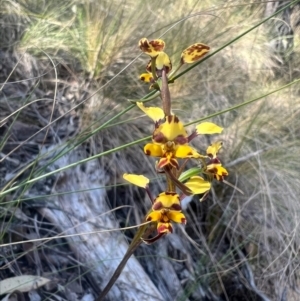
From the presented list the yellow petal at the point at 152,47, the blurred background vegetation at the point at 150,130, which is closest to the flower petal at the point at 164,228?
the yellow petal at the point at 152,47

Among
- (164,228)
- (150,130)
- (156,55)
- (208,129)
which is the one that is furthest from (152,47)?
(150,130)

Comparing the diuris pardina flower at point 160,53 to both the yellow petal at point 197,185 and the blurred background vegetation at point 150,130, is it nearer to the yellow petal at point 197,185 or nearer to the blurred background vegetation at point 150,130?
the yellow petal at point 197,185

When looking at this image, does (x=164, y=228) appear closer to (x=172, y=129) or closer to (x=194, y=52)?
(x=172, y=129)

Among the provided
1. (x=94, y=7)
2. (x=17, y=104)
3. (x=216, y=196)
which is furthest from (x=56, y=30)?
(x=216, y=196)

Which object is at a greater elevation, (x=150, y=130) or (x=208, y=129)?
(x=208, y=129)

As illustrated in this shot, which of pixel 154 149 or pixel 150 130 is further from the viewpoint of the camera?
pixel 150 130

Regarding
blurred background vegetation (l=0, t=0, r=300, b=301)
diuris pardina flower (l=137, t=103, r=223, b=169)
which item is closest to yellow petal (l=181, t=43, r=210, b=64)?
diuris pardina flower (l=137, t=103, r=223, b=169)

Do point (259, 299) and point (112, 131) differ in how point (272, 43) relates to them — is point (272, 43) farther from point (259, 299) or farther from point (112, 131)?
point (259, 299)

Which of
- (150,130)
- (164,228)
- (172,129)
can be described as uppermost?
(172,129)
